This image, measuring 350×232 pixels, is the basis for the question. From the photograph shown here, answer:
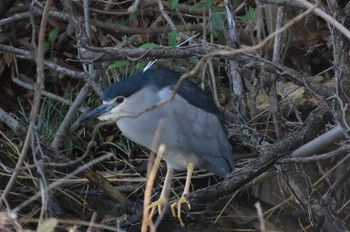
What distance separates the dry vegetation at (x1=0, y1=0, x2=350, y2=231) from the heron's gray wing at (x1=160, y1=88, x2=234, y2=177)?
0.48 feet

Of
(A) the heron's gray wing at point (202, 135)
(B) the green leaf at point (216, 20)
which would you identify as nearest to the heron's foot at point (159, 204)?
(A) the heron's gray wing at point (202, 135)

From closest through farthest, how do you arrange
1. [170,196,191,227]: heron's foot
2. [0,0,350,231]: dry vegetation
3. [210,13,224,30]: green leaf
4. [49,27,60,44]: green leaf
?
[0,0,350,231]: dry vegetation, [170,196,191,227]: heron's foot, [210,13,224,30]: green leaf, [49,27,60,44]: green leaf

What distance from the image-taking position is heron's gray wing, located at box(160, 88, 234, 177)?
4137mm

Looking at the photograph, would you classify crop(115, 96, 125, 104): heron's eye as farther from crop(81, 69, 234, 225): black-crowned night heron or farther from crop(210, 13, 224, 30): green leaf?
crop(210, 13, 224, 30): green leaf

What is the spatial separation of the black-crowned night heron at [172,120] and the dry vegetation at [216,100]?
159mm

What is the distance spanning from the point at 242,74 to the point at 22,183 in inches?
60.1

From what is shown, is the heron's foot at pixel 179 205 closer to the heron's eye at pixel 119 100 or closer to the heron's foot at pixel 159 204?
the heron's foot at pixel 159 204

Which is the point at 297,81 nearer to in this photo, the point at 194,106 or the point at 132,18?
the point at 194,106

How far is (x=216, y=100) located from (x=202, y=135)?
1.75 feet

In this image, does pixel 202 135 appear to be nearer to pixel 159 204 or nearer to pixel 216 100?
pixel 159 204

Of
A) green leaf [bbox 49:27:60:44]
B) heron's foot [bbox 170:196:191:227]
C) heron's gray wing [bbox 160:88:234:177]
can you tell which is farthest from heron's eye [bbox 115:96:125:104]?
green leaf [bbox 49:27:60:44]

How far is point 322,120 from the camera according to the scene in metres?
3.95

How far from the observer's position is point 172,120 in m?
4.12

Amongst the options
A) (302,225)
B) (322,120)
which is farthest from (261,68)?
(302,225)
